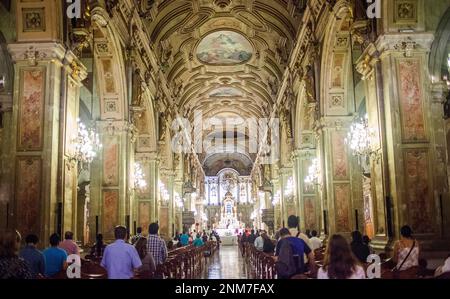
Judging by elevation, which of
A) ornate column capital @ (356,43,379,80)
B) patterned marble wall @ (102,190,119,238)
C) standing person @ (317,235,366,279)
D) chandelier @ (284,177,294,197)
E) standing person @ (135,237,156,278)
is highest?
ornate column capital @ (356,43,379,80)

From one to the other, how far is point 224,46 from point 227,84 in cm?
538

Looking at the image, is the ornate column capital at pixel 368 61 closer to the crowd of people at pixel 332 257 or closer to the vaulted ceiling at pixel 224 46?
the crowd of people at pixel 332 257

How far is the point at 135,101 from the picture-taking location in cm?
1559

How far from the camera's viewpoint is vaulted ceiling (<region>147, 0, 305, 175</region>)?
2005cm

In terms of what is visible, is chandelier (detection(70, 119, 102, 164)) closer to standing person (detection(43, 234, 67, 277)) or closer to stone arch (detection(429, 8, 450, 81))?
standing person (detection(43, 234, 67, 277))

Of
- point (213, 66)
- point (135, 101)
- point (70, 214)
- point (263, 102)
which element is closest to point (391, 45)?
point (70, 214)

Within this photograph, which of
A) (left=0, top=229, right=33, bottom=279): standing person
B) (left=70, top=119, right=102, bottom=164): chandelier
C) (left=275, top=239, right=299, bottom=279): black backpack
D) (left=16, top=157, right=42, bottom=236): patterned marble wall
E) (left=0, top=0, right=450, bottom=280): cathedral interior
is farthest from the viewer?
(left=70, top=119, right=102, bottom=164): chandelier

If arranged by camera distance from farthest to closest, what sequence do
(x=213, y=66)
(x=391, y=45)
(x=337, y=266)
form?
(x=213, y=66)
(x=391, y=45)
(x=337, y=266)

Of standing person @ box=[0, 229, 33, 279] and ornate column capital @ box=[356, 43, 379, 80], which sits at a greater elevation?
ornate column capital @ box=[356, 43, 379, 80]

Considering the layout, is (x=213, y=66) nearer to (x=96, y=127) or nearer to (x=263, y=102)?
(x=263, y=102)

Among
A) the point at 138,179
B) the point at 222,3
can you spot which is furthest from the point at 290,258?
the point at 222,3

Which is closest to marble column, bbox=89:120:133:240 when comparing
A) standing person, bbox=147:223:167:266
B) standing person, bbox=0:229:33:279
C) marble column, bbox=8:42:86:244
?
marble column, bbox=8:42:86:244

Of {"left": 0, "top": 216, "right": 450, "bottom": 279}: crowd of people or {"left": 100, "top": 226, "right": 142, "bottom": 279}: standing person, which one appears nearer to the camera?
{"left": 0, "top": 216, "right": 450, "bottom": 279}: crowd of people
